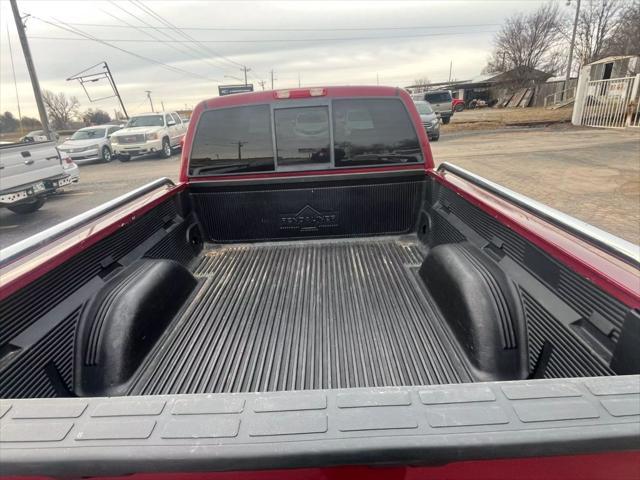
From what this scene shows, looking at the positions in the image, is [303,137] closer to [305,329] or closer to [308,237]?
[308,237]

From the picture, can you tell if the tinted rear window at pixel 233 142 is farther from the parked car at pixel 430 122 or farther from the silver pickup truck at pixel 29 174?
the parked car at pixel 430 122

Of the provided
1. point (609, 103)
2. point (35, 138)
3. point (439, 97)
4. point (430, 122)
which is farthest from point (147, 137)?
point (609, 103)

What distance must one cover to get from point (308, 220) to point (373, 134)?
1023 mm

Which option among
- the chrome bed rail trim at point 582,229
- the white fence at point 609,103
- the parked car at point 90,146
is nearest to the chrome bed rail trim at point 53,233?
the chrome bed rail trim at point 582,229

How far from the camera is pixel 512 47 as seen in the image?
49.1 meters

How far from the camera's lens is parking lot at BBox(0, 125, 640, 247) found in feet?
23.5

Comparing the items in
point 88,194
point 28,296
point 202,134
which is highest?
point 202,134

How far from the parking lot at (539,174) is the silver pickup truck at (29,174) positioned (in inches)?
20.5

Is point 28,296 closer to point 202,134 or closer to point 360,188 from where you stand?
point 202,134

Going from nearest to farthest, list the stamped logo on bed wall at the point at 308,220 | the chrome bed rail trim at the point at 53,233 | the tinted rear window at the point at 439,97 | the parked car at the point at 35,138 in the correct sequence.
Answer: the chrome bed rail trim at the point at 53,233 < the stamped logo on bed wall at the point at 308,220 < the parked car at the point at 35,138 < the tinted rear window at the point at 439,97

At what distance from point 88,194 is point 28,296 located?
10.9 m

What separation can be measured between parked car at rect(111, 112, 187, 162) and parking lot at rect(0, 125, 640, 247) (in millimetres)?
608

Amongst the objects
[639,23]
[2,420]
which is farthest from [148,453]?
[639,23]

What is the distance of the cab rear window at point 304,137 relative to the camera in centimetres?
346
